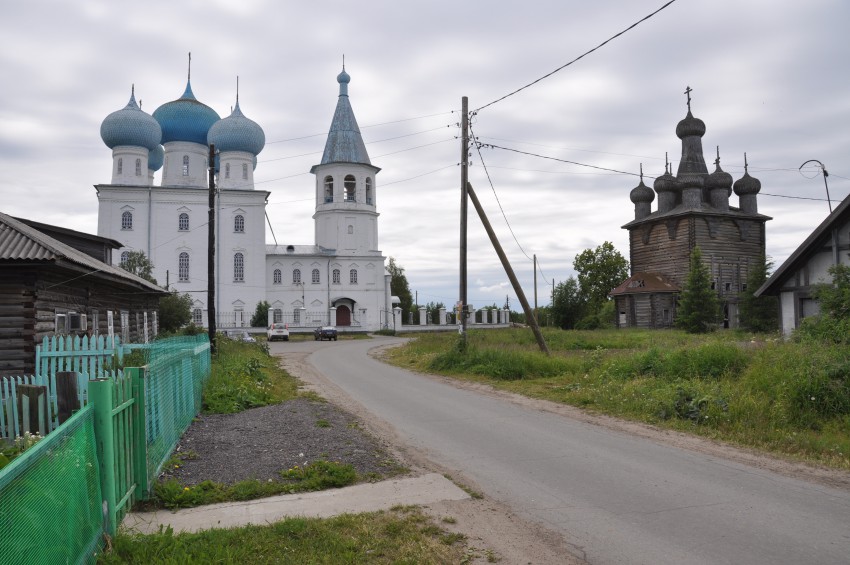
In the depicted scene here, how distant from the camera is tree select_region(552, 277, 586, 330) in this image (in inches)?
1907

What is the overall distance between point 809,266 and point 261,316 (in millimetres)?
43669

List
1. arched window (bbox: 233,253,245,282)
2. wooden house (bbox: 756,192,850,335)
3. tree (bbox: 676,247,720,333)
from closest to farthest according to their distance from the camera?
1. wooden house (bbox: 756,192,850,335)
2. tree (bbox: 676,247,720,333)
3. arched window (bbox: 233,253,245,282)

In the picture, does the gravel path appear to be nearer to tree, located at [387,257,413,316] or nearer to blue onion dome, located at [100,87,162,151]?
blue onion dome, located at [100,87,162,151]

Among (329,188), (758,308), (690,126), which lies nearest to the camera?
(758,308)

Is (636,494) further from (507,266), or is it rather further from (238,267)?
(238,267)

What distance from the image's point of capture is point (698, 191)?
4909 centimetres

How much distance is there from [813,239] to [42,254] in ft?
69.8

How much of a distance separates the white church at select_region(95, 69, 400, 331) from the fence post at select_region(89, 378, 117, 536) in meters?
50.0

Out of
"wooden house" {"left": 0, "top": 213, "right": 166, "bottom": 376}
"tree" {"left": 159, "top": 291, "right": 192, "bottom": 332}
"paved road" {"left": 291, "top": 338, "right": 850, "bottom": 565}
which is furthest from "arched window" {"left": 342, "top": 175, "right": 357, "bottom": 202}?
"paved road" {"left": 291, "top": 338, "right": 850, "bottom": 565}

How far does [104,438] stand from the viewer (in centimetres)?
530

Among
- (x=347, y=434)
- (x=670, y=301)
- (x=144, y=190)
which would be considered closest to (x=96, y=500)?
(x=347, y=434)

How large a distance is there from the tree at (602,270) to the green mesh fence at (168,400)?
185ft

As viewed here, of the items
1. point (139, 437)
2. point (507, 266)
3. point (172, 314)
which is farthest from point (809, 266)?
point (172, 314)

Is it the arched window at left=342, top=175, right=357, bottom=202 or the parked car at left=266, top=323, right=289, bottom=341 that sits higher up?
the arched window at left=342, top=175, right=357, bottom=202
